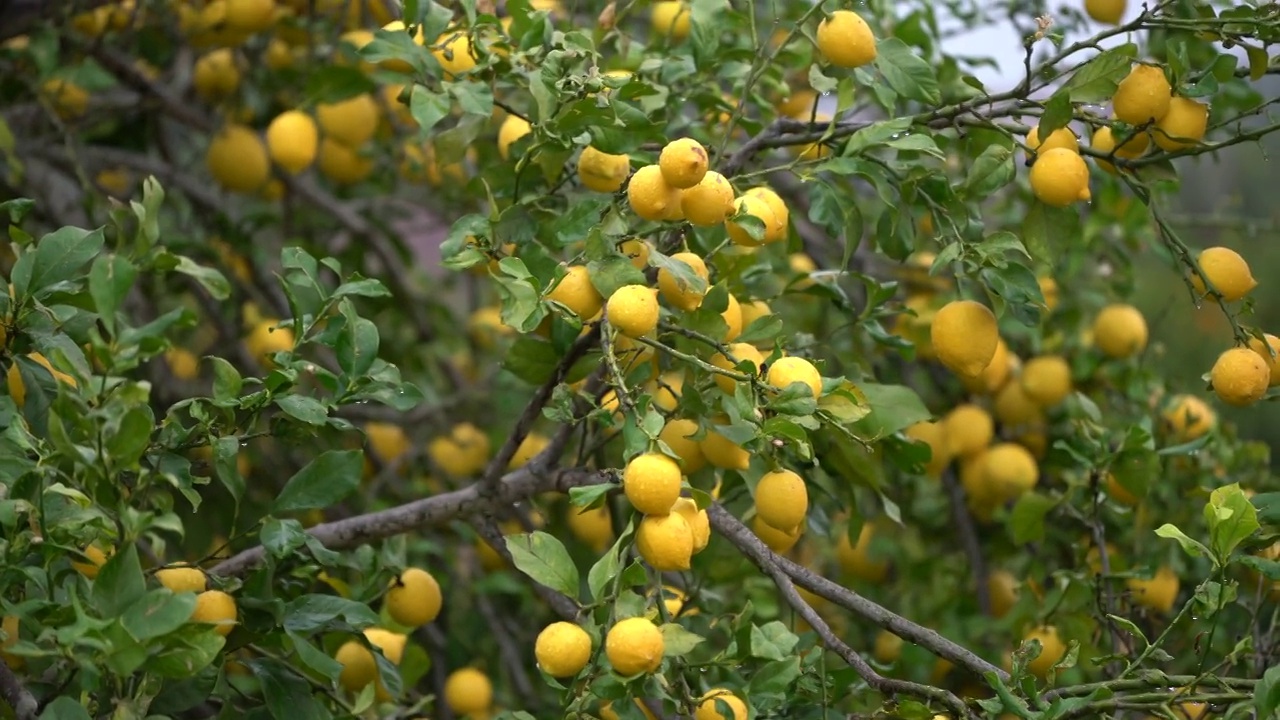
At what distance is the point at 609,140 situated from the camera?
0.90 m

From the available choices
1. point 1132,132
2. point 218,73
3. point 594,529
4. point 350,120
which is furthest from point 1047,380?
point 218,73

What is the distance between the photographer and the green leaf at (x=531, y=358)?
98cm

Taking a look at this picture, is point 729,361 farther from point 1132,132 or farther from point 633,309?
point 1132,132

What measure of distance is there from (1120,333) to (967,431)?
0.23 metres

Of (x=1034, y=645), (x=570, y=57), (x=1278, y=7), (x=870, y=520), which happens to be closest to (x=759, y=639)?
(x=1034, y=645)

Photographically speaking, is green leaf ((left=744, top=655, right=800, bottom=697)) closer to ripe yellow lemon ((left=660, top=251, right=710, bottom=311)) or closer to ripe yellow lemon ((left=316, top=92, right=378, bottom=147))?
ripe yellow lemon ((left=660, top=251, right=710, bottom=311))

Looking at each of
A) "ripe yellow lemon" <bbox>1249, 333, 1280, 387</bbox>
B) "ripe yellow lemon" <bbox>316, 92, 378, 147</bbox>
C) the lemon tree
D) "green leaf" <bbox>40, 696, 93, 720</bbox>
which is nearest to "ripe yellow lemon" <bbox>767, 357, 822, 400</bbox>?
the lemon tree

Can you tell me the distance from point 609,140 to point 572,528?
2.61 feet

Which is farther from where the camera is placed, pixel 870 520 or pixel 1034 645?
pixel 870 520

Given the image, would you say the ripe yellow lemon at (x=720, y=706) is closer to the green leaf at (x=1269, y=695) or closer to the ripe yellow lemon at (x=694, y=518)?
the ripe yellow lemon at (x=694, y=518)

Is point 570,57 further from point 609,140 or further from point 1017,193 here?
point 1017,193

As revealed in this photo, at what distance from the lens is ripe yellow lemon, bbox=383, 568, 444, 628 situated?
41.6 inches

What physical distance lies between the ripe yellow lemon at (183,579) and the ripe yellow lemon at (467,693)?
1.88ft

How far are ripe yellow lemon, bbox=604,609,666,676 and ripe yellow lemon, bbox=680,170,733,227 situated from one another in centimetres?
25
